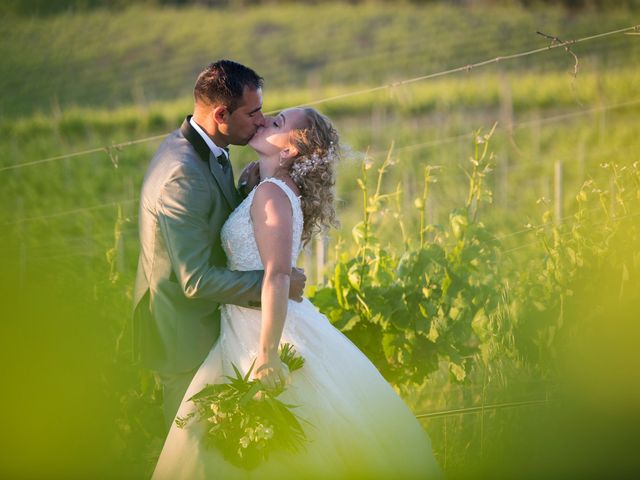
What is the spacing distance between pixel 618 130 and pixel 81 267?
1314 cm

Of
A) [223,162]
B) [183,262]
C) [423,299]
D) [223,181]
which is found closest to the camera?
[183,262]

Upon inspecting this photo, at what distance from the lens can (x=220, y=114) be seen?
273 cm

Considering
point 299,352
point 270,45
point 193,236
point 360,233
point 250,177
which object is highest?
point 270,45

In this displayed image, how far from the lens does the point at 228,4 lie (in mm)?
32062

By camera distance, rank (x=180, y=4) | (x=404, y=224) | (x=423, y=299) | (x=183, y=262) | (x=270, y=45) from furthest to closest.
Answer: (x=180, y=4), (x=270, y=45), (x=404, y=224), (x=423, y=299), (x=183, y=262)

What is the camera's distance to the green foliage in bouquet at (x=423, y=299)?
12.7ft

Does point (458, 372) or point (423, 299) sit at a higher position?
point (423, 299)

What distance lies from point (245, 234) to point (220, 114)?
339mm

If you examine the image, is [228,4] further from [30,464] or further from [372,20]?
[30,464]

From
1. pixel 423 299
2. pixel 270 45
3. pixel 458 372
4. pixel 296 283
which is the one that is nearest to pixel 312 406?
pixel 296 283

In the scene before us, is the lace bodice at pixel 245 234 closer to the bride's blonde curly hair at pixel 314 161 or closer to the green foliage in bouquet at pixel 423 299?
the bride's blonde curly hair at pixel 314 161

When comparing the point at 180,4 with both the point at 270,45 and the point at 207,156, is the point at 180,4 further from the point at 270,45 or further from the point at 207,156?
the point at 207,156

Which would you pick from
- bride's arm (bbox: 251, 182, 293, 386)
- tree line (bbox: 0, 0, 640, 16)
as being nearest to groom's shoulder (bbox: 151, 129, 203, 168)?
bride's arm (bbox: 251, 182, 293, 386)

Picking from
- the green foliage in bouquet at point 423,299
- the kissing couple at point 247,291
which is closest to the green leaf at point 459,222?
the green foliage in bouquet at point 423,299
